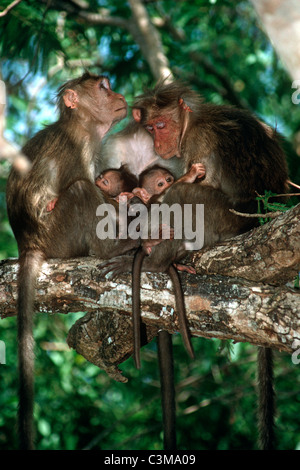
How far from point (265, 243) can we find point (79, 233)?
1555mm

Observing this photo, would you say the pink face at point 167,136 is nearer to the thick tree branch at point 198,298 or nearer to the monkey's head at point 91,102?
the monkey's head at point 91,102

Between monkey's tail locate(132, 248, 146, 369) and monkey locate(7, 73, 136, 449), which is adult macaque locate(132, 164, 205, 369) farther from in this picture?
monkey locate(7, 73, 136, 449)

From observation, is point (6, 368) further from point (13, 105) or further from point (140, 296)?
point (13, 105)

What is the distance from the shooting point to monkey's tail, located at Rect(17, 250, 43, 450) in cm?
322

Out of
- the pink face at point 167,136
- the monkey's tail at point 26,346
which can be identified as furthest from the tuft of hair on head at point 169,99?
the monkey's tail at point 26,346

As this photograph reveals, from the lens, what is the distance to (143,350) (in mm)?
6695

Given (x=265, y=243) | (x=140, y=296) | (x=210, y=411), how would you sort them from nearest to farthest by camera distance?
(x=265, y=243), (x=140, y=296), (x=210, y=411)

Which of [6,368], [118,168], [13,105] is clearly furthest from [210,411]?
[13,105]

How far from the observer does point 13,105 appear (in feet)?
25.3

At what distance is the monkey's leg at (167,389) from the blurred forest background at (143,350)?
109 cm

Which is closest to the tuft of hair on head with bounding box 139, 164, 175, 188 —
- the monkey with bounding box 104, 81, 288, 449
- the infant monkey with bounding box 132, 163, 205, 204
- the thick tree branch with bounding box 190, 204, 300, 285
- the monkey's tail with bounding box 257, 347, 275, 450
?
the infant monkey with bounding box 132, 163, 205, 204

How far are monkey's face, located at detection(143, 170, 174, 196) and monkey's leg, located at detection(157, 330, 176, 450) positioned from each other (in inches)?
49.5

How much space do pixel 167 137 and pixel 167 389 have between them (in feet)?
6.44

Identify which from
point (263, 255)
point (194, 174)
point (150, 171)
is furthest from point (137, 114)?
point (263, 255)
